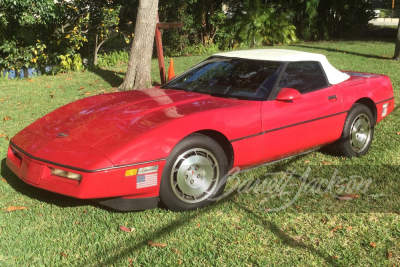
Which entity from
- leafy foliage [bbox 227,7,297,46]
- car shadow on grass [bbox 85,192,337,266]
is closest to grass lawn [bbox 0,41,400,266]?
car shadow on grass [bbox 85,192,337,266]

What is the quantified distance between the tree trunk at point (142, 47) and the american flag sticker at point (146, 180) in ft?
19.7

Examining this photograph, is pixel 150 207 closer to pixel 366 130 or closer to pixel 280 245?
pixel 280 245

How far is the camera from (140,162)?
391cm

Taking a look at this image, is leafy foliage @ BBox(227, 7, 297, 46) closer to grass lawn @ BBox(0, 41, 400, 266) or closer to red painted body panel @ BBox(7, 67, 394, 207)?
red painted body panel @ BBox(7, 67, 394, 207)

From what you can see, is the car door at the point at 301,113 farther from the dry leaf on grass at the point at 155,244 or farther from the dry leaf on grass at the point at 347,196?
the dry leaf on grass at the point at 155,244

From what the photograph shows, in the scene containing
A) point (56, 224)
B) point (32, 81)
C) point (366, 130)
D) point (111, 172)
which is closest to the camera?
point (111, 172)

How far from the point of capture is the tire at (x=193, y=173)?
4125 millimetres

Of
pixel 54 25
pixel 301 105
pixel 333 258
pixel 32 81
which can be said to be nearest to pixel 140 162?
pixel 333 258

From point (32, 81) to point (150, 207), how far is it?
8.52 meters

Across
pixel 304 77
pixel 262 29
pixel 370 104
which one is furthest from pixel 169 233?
pixel 262 29

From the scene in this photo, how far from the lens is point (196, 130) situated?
14.0 feet

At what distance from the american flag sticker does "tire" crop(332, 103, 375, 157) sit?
263cm

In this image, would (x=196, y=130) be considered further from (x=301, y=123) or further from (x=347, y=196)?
(x=347, y=196)

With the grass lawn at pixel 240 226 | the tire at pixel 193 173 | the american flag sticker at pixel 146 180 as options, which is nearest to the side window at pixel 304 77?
the grass lawn at pixel 240 226
